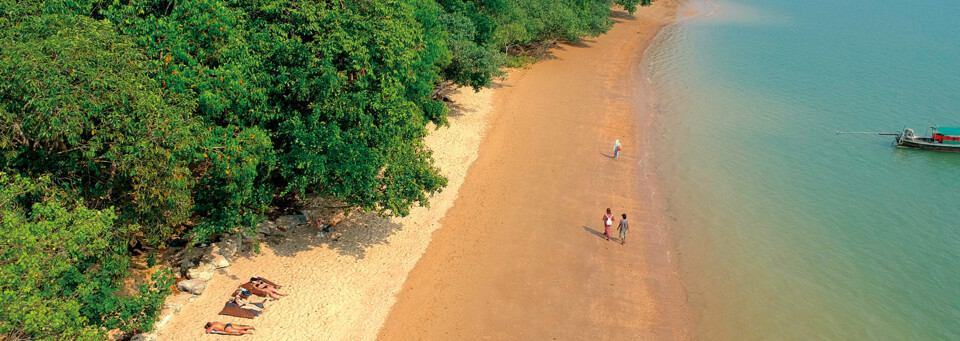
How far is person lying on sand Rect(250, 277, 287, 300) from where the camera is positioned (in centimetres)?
2034

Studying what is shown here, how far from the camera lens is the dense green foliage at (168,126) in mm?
15344

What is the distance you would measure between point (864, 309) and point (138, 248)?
26.6 meters

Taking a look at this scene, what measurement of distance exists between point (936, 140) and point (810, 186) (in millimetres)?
10720

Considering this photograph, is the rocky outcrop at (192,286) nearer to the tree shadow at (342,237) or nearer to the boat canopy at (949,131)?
the tree shadow at (342,237)

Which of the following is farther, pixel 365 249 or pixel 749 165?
pixel 749 165

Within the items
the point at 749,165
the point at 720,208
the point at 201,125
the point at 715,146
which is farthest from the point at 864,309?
the point at 201,125

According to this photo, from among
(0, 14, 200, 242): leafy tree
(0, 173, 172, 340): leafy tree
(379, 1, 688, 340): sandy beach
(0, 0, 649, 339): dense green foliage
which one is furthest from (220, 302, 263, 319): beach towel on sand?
(379, 1, 688, 340): sandy beach

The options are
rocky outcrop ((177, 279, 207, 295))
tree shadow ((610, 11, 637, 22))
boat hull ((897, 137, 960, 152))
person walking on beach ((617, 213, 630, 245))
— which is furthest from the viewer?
tree shadow ((610, 11, 637, 22))

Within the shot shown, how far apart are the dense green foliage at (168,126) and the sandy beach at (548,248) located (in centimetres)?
367

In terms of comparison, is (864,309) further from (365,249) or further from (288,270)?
(288,270)

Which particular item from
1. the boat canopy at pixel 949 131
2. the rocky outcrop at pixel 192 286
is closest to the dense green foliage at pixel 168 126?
the rocky outcrop at pixel 192 286

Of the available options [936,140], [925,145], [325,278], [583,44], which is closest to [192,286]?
[325,278]

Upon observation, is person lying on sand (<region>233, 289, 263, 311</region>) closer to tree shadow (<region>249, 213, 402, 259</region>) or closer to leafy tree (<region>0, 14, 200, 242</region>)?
tree shadow (<region>249, 213, 402, 259</region>)

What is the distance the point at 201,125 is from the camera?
60.8 ft
